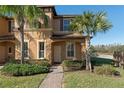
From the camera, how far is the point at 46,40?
2953 cm

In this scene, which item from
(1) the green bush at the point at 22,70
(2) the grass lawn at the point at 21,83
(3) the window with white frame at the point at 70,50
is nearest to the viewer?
(2) the grass lawn at the point at 21,83

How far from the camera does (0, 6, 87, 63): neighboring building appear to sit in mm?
29562

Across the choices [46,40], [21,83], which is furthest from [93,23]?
[21,83]

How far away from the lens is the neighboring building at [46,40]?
29.6m

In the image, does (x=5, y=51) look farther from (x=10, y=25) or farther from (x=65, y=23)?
(x=65, y=23)

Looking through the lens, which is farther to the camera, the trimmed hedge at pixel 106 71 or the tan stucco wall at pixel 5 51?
the tan stucco wall at pixel 5 51

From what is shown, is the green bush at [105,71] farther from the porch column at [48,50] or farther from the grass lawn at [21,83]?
the porch column at [48,50]

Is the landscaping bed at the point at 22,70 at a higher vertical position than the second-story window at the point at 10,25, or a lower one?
lower

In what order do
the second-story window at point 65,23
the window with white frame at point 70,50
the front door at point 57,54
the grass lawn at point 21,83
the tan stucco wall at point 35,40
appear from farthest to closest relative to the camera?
the second-story window at point 65,23, the front door at point 57,54, the window with white frame at point 70,50, the tan stucco wall at point 35,40, the grass lawn at point 21,83

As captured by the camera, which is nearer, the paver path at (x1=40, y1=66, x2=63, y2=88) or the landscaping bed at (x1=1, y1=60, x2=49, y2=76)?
the paver path at (x1=40, y1=66, x2=63, y2=88)

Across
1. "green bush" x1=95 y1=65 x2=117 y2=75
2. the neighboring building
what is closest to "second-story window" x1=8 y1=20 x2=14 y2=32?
the neighboring building

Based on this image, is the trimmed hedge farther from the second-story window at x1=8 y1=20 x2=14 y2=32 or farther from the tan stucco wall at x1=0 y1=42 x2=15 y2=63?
the second-story window at x1=8 y1=20 x2=14 y2=32

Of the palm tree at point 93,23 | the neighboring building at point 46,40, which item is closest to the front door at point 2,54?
the neighboring building at point 46,40
